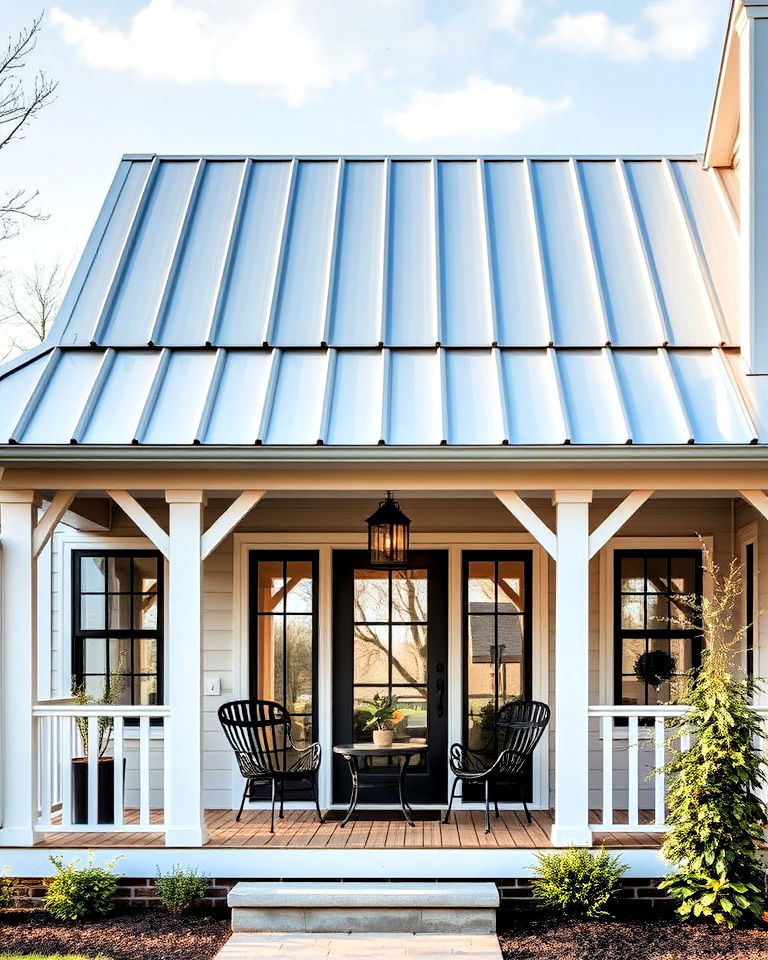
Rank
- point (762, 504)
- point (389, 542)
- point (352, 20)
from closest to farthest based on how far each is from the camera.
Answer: point (762, 504) < point (389, 542) < point (352, 20)

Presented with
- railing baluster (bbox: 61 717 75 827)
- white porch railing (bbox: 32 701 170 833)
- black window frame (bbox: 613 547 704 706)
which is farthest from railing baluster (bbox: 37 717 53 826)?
black window frame (bbox: 613 547 704 706)

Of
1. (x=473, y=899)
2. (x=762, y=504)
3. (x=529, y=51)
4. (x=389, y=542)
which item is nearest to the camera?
(x=473, y=899)

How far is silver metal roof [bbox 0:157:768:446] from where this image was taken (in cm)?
679

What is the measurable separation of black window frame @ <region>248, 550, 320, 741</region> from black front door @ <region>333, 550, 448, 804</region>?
153 mm

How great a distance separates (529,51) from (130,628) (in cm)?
1216

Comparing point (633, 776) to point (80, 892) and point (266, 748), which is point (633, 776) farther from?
point (80, 892)

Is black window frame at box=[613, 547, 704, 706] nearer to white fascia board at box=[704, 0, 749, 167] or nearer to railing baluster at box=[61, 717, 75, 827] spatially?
white fascia board at box=[704, 0, 749, 167]

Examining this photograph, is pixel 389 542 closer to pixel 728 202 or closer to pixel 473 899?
pixel 473 899

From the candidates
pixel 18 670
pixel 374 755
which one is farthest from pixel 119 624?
pixel 374 755

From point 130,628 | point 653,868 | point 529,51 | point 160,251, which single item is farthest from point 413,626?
point 529,51

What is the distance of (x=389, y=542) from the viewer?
7512mm

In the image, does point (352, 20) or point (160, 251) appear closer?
point (160, 251)

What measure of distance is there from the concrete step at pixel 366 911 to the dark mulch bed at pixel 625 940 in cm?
22

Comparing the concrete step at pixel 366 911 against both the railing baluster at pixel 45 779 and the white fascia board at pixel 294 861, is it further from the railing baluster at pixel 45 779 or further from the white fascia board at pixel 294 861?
the railing baluster at pixel 45 779
